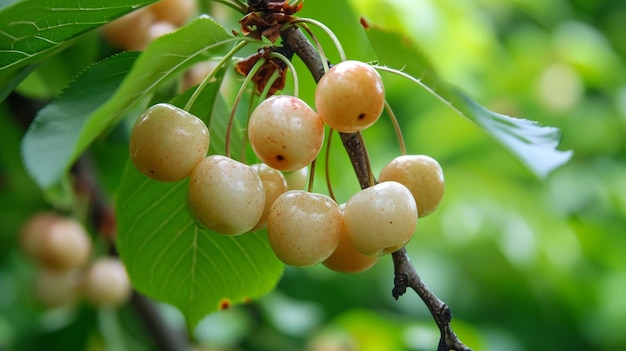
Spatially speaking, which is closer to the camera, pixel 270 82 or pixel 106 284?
pixel 270 82

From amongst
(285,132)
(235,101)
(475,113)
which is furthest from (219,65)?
(475,113)

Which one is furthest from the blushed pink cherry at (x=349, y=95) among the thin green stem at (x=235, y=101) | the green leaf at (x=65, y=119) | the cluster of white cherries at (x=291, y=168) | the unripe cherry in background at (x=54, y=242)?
the unripe cherry in background at (x=54, y=242)

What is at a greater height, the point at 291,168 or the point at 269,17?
the point at 269,17

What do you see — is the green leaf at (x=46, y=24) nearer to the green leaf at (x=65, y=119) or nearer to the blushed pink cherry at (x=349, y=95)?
the green leaf at (x=65, y=119)

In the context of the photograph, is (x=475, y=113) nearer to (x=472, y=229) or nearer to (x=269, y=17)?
(x=269, y=17)

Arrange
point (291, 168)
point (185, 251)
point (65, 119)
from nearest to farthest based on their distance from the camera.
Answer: point (65, 119), point (291, 168), point (185, 251)

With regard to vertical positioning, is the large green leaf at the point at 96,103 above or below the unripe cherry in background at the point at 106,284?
above

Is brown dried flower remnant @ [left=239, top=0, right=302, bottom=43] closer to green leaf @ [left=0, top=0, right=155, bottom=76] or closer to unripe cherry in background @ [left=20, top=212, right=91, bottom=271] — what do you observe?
green leaf @ [left=0, top=0, right=155, bottom=76]
